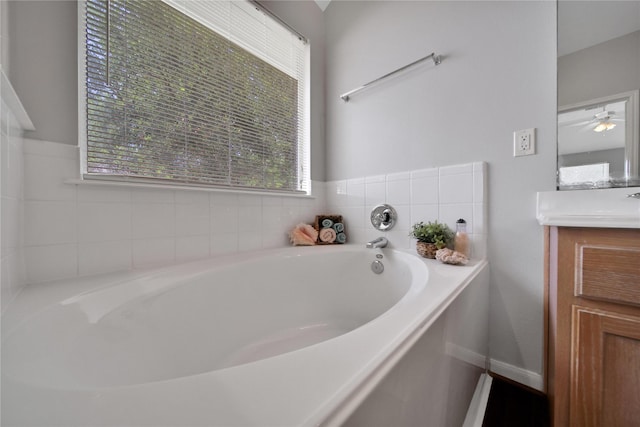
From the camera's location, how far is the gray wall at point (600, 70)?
78 cm

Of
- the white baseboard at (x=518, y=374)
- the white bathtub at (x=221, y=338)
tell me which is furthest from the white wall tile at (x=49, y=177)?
the white baseboard at (x=518, y=374)

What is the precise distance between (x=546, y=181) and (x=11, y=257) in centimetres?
181

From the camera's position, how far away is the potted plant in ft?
3.50

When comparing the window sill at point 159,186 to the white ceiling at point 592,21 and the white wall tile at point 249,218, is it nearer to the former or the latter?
the white wall tile at point 249,218

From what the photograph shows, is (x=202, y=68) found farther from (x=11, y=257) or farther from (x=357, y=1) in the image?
(x=357, y=1)

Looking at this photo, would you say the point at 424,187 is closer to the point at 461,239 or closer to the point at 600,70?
the point at 461,239

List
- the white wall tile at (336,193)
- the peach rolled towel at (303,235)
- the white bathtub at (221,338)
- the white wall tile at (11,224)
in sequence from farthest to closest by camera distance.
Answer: the white wall tile at (336,193)
the peach rolled towel at (303,235)
the white wall tile at (11,224)
the white bathtub at (221,338)

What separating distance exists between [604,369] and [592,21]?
3.95ft

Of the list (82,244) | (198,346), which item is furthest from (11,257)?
(198,346)

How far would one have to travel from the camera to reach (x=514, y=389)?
947 millimetres

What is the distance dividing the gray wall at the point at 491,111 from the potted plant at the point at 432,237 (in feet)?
0.62

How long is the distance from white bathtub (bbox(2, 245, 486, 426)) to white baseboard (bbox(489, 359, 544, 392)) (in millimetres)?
521

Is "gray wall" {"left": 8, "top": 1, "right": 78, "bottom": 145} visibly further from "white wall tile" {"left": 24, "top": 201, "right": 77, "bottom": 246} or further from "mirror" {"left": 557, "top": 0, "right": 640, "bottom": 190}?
"mirror" {"left": 557, "top": 0, "right": 640, "bottom": 190}

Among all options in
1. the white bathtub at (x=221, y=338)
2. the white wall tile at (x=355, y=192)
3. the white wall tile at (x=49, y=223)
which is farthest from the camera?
the white wall tile at (x=355, y=192)
